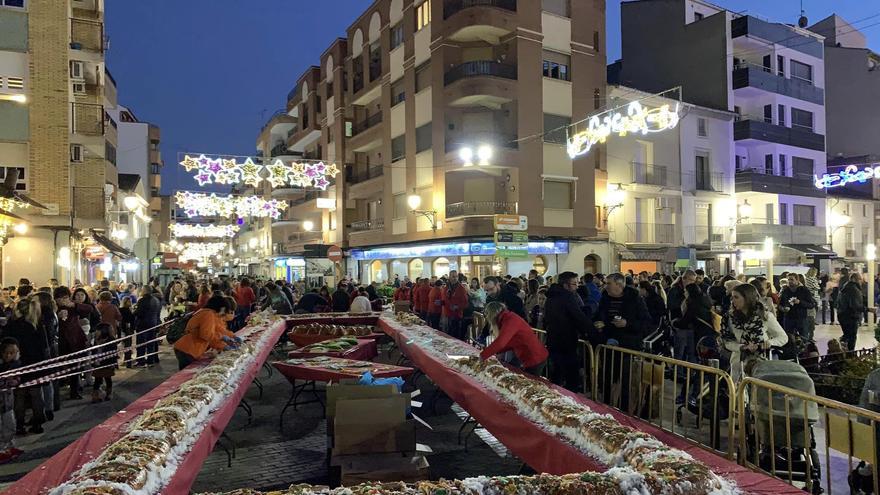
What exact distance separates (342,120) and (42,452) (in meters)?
35.7

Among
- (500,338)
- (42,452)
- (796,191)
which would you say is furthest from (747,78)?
(42,452)

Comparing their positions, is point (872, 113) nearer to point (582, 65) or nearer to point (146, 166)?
point (582, 65)

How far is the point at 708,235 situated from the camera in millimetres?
34500

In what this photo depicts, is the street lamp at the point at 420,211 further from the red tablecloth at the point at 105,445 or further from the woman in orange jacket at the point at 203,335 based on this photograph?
the red tablecloth at the point at 105,445

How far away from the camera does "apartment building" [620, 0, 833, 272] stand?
114 ft

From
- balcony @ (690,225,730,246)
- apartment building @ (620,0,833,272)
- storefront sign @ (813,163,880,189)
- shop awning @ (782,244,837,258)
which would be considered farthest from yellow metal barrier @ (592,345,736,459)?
shop awning @ (782,244,837,258)

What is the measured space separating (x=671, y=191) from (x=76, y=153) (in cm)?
2781

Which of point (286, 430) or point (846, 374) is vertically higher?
point (846, 374)

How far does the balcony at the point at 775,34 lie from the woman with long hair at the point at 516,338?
A: 110 ft

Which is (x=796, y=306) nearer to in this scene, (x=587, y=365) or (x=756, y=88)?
(x=587, y=365)

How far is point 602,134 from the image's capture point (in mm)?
16078

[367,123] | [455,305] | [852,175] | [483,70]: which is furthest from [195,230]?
[852,175]

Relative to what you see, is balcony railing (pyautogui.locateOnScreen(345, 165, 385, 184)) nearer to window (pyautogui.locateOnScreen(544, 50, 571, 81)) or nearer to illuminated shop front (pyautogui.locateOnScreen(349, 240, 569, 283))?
illuminated shop front (pyautogui.locateOnScreen(349, 240, 569, 283))

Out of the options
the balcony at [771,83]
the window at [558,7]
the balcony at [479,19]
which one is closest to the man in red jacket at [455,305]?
the balcony at [479,19]
